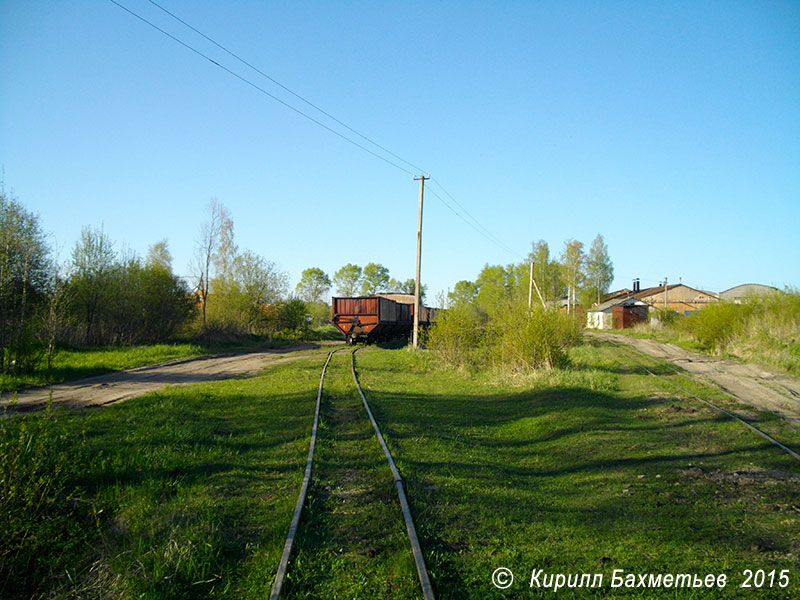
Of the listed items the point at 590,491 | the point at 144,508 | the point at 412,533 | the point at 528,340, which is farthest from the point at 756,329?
the point at 144,508

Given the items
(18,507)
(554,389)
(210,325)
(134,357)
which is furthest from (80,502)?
(210,325)

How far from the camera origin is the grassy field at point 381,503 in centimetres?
414

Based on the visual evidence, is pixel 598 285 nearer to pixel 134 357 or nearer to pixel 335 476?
pixel 134 357

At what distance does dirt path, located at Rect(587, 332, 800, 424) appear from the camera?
12586 mm

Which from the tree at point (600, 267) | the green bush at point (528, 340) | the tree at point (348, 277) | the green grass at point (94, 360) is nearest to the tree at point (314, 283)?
the tree at point (348, 277)

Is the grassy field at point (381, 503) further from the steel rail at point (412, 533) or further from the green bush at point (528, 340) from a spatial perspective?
→ the green bush at point (528, 340)

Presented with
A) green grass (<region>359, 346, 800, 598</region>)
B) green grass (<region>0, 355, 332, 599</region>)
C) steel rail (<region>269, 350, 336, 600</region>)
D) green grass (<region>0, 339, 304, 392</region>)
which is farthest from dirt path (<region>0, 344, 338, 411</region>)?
green grass (<region>359, 346, 800, 598</region>)

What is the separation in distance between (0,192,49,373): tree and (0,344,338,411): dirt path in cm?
153

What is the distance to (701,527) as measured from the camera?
5.02 meters

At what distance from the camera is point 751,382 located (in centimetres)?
1655

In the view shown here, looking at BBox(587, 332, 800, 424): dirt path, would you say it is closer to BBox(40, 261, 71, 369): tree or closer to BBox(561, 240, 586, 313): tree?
BBox(40, 261, 71, 369): tree

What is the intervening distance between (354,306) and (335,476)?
26.7 m

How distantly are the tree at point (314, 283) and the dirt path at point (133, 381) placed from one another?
72.1 meters

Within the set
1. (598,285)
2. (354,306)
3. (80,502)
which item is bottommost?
(80,502)
